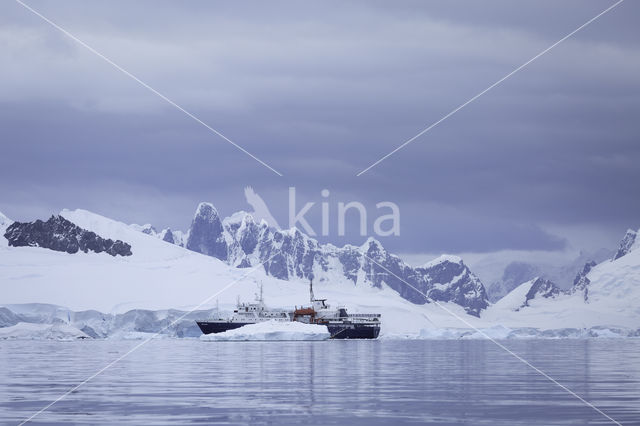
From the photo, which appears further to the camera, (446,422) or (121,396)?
(121,396)

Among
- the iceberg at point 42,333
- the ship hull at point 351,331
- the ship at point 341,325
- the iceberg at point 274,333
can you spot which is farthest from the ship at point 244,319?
the iceberg at point 42,333

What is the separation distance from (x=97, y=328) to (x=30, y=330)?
1796 centimetres

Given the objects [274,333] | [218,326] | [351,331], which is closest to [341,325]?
[351,331]

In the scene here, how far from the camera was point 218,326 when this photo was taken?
6713 inches

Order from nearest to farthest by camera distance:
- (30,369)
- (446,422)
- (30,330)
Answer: (446,422)
(30,369)
(30,330)

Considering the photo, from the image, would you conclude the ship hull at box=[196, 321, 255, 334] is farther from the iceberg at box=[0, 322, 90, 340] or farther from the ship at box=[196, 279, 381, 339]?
the iceberg at box=[0, 322, 90, 340]

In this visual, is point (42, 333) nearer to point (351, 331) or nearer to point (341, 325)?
point (341, 325)

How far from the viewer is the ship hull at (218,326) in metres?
169

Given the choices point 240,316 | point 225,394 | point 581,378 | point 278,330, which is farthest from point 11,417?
point 240,316

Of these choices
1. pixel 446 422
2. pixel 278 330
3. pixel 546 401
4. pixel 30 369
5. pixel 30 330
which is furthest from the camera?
pixel 30 330

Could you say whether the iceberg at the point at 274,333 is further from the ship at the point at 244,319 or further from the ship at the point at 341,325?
the ship at the point at 341,325

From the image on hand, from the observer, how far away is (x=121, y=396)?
4309 cm

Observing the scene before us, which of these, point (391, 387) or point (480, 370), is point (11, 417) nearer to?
point (391, 387)

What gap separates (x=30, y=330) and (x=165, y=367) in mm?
113227
